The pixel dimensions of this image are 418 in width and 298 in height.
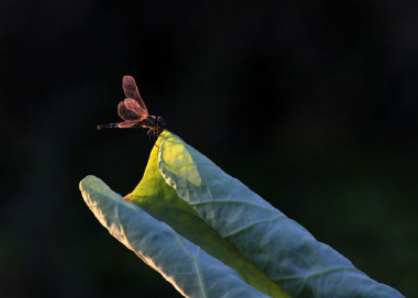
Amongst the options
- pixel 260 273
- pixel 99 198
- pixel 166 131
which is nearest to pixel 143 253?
pixel 99 198

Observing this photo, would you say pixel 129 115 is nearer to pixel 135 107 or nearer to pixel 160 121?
pixel 135 107

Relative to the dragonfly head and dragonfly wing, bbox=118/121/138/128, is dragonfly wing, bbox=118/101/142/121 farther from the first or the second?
the dragonfly head

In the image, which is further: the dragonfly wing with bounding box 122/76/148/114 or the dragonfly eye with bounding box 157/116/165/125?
the dragonfly wing with bounding box 122/76/148/114

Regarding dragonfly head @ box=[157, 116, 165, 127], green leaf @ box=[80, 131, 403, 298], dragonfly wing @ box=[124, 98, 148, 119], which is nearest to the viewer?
green leaf @ box=[80, 131, 403, 298]

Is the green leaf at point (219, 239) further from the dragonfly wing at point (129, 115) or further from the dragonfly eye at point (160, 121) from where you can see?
the dragonfly wing at point (129, 115)

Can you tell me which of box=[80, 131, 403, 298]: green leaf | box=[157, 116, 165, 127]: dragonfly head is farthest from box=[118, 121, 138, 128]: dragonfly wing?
box=[80, 131, 403, 298]: green leaf

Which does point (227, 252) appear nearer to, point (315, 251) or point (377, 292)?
point (315, 251)

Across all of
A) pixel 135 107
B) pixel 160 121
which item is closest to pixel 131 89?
pixel 135 107
